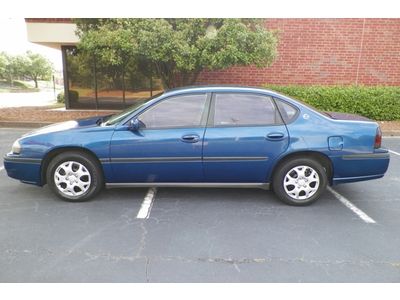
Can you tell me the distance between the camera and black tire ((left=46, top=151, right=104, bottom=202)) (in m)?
3.91

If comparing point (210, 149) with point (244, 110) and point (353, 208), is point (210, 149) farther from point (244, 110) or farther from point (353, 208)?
point (353, 208)

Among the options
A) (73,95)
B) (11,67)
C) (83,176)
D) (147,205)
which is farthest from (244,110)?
(11,67)

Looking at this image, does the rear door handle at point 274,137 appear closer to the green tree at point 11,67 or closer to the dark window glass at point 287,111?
the dark window glass at point 287,111

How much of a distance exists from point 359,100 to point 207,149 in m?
7.98

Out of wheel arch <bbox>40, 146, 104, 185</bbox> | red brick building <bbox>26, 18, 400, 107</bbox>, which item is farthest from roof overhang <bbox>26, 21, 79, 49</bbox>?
wheel arch <bbox>40, 146, 104, 185</bbox>

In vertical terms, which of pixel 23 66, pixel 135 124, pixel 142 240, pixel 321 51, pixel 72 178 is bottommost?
pixel 142 240

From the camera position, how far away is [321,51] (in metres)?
11.9

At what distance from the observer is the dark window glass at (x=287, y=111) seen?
394cm

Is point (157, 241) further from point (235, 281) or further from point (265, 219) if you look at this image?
point (265, 219)

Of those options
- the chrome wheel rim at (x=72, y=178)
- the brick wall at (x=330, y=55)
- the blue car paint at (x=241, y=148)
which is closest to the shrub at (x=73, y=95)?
the brick wall at (x=330, y=55)

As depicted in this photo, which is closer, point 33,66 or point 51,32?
point 51,32

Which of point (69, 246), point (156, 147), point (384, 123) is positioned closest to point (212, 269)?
point (69, 246)

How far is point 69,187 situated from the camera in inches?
156

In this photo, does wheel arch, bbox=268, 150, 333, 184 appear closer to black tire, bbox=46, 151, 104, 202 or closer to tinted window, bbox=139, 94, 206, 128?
tinted window, bbox=139, 94, 206, 128
